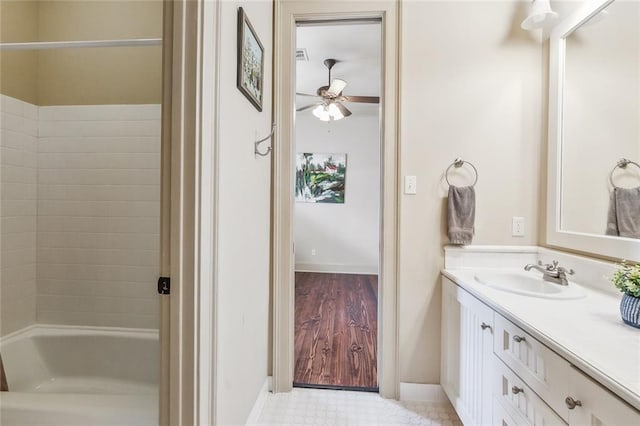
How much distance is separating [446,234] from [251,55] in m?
1.48

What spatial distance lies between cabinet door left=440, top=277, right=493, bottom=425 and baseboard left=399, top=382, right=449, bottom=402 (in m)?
0.09

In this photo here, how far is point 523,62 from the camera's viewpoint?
1743mm

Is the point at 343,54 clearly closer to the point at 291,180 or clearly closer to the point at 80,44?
the point at 291,180

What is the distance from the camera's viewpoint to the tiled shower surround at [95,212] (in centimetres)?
181

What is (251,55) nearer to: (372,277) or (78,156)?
(78,156)

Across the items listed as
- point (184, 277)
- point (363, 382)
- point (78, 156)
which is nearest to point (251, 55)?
point (184, 277)

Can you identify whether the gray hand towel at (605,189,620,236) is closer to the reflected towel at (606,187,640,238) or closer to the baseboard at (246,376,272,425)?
the reflected towel at (606,187,640,238)

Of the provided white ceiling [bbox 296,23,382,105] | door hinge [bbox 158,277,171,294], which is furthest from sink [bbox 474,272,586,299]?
white ceiling [bbox 296,23,382,105]

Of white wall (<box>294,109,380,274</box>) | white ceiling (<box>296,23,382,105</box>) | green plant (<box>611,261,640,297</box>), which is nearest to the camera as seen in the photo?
green plant (<box>611,261,640,297</box>)

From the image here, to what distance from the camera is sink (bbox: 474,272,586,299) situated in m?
1.28

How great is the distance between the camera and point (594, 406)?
2.28 ft

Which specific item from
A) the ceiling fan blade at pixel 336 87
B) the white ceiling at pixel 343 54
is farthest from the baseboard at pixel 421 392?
the ceiling fan blade at pixel 336 87

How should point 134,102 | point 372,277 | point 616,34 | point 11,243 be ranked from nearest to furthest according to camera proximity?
point 616,34 < point 11,243 < point 134,102 < point 372,277

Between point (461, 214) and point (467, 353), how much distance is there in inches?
29.8
